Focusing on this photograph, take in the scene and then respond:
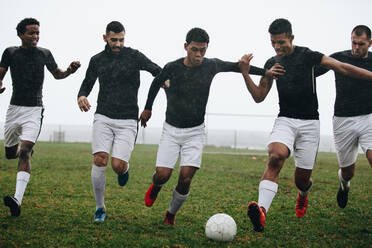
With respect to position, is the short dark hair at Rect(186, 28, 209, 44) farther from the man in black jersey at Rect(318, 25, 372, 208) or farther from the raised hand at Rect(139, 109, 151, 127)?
the man in black jersey at Rect(318, 25, 372, 208)

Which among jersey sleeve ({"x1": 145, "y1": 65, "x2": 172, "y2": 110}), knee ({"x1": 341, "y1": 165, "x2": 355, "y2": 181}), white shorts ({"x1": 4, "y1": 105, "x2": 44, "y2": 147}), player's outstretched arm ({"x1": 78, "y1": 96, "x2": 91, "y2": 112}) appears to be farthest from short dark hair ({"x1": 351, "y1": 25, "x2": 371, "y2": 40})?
white shorts ({"x1": 4, "y1": 105, "x2": 44, "y2": 147})

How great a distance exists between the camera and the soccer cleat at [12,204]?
5.84 m

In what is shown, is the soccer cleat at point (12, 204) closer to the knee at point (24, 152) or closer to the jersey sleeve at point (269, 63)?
the knee at point (24, 152)

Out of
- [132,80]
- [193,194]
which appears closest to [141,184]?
[193,194]

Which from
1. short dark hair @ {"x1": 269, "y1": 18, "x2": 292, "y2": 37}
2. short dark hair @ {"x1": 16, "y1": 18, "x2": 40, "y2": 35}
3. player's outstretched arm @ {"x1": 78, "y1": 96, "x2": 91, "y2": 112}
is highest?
short dark hair @ {"x1": 269, "y1": 18, "x2": 292, "y2": 37}

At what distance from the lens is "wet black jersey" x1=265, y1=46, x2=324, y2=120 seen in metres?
Answer: 5.47

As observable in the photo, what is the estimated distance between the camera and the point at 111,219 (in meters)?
6.23

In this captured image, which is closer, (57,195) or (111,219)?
(111,219)

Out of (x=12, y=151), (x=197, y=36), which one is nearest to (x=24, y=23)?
(x=12, y=151)

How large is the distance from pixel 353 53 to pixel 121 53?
147 inches

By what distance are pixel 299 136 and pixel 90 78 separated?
10.8ft

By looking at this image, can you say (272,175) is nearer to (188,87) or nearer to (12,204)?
(188,87)

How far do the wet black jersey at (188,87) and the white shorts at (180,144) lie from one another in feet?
0.30

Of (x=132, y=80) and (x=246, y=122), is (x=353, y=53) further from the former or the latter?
(x=246, y=122)
